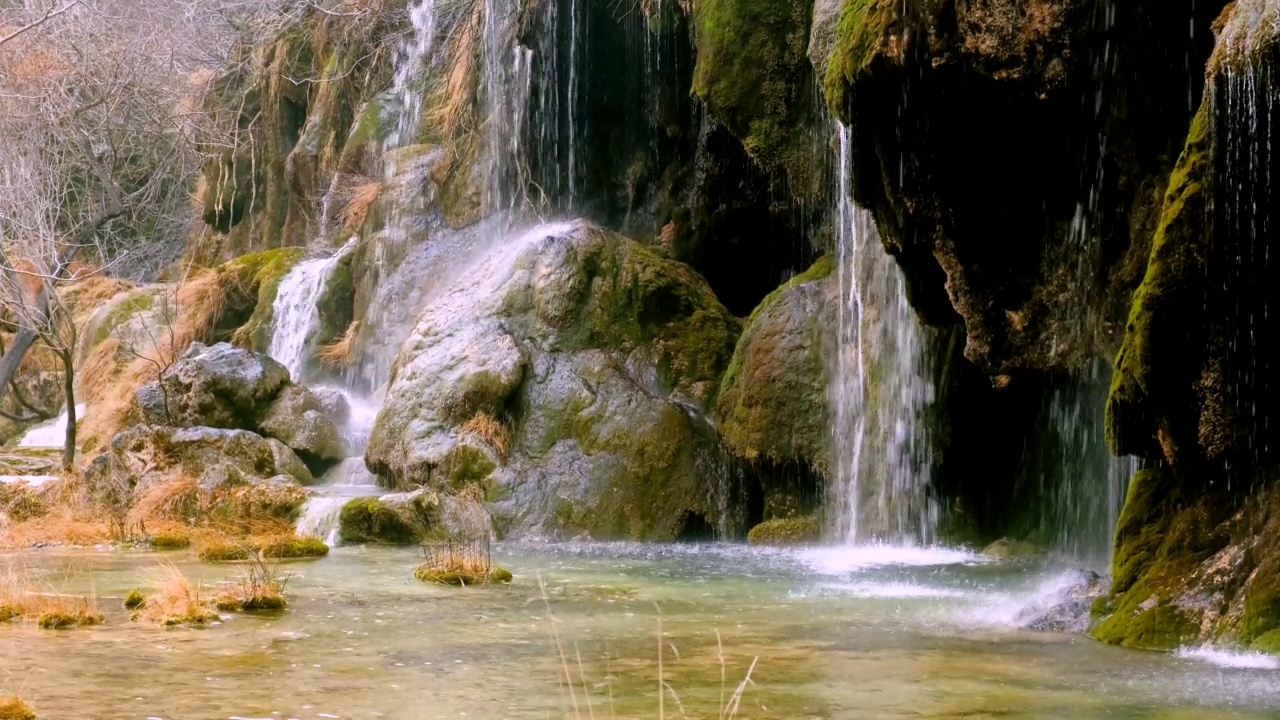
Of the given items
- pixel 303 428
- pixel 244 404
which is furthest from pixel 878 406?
pixel 244 404

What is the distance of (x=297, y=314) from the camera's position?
2430 centimetres

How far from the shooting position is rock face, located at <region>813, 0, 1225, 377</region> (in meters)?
9.66

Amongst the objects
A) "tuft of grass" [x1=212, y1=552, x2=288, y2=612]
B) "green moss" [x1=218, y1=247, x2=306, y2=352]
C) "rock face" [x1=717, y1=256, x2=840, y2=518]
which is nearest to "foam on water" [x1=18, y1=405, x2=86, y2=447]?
"green moss" [x1=218, y1=247, x2=306, y2=352]

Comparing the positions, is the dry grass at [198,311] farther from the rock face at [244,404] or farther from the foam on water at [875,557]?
the foam on water at [875,557]

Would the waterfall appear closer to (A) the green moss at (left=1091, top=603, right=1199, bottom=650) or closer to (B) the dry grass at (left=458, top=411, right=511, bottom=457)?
(B) the dry grass at (left=458, top=411, right=511, bottom=457)

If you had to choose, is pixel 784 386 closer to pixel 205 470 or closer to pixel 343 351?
pixel 205 470

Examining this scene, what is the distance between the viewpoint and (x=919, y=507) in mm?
14203

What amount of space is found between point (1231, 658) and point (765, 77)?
32.4 ft

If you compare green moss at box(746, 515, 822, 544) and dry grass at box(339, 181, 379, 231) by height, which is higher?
dry grass at box(339, 181, 379, 231)

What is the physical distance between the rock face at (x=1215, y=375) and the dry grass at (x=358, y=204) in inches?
694

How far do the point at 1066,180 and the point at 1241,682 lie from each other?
4.71 meters

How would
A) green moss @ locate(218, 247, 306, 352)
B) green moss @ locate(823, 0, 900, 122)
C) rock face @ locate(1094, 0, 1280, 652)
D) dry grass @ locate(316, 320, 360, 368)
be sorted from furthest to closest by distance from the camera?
green moss @ locate(218, 247, 306, 352), dry grass @ locate(316, 320, 360, 368), green moss @ locate(823, 0, 900, 122), rock face @ locate(1094, 0, 1280, 652)

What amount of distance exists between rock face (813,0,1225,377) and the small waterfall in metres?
14.5

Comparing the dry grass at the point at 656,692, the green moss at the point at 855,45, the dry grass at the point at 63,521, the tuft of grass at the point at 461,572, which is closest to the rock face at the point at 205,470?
the dry grass at the point at 63,521
